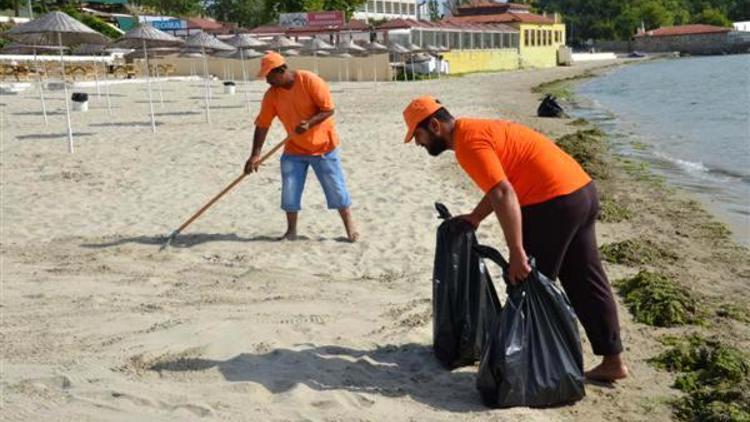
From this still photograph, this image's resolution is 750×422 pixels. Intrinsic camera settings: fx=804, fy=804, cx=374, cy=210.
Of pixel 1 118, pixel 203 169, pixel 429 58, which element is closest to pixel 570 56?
pixel 429 58

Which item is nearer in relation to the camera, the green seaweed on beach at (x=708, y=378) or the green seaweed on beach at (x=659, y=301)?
the green seaweed on beach at (x=708, y=378)

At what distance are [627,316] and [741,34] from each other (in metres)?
113

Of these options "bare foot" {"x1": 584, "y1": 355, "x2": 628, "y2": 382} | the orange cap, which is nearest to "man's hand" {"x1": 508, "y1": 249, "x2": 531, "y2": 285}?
"bare foot" {"x1": 584, "y1": 355, "x2": 628, "y2": 382}

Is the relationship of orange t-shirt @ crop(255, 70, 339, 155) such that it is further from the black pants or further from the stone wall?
the stone wall

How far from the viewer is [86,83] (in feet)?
103

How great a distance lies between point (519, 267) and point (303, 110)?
10.9 ft

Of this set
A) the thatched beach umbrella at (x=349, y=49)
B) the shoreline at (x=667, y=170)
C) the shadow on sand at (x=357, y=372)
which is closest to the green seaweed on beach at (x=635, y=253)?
the shoreline at (x=667, y=170)

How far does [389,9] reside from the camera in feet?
375

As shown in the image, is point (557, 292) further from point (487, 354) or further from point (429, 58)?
point (429, 58)

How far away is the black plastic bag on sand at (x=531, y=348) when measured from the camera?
3.42 meters

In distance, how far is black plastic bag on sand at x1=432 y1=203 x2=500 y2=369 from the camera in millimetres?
3812

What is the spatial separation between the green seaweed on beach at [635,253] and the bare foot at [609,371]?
2529 mm

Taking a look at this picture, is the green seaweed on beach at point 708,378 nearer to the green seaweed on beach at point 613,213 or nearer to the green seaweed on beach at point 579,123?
the green seaweed on beach at point 613,213

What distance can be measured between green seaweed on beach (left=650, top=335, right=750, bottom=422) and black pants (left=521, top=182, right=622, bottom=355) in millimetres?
431
